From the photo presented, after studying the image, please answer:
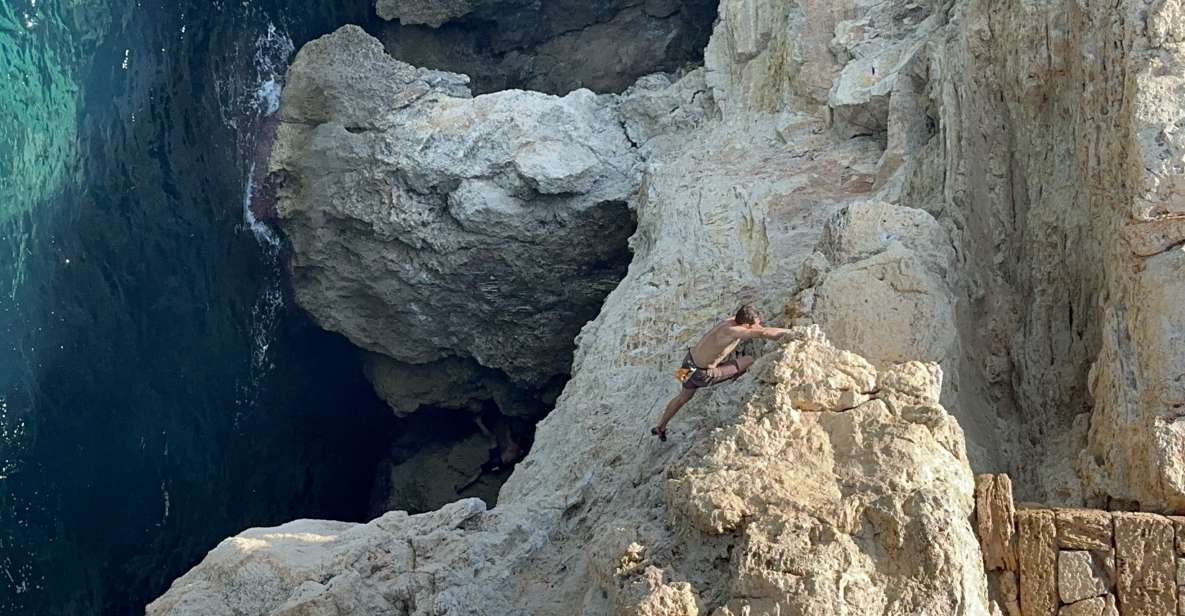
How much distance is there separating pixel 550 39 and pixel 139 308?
14.2ft

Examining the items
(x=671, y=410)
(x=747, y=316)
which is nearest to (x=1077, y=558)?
(x=747, y=316)

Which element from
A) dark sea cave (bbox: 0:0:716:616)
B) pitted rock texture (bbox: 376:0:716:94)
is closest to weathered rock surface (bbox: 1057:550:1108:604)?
dark sea cave (bbox: 0:0:716:616)

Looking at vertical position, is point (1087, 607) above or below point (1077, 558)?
below

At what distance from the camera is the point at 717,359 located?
711cm

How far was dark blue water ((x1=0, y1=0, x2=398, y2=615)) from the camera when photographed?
33.1 feet

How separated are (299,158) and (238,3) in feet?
4.66

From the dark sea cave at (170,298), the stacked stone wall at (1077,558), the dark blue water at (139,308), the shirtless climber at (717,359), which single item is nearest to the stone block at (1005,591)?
the stacked stone wall at (1077,558)

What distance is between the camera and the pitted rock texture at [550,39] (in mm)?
12336

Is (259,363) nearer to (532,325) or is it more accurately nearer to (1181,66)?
(532,325)

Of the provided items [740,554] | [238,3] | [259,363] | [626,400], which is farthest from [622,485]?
[238,3]

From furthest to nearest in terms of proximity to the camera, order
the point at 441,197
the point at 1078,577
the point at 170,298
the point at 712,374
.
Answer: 1. the point at 441,197
2. the point at 170,298
3. the point at 712,374
4. the point at 1078,577

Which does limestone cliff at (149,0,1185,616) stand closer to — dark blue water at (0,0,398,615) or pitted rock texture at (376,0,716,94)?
pitted rock texture at (376,0,716,94)

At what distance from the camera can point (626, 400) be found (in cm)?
857

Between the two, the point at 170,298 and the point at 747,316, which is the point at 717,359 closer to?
the point at 747,316
